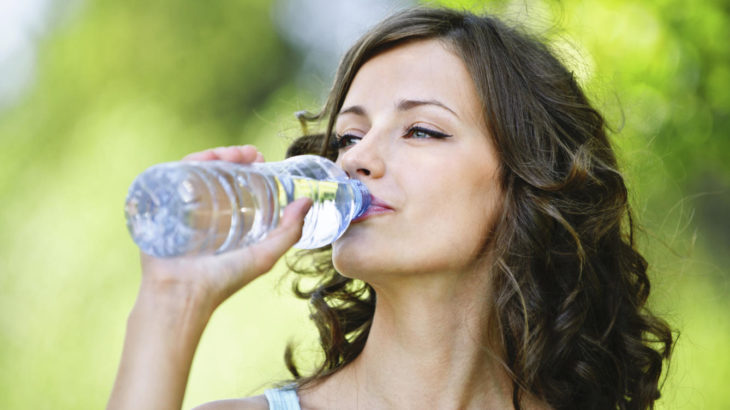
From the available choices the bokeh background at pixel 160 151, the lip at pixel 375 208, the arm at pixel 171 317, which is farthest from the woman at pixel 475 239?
the bokeh background at pixel 160 151

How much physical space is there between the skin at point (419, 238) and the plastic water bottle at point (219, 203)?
67mm

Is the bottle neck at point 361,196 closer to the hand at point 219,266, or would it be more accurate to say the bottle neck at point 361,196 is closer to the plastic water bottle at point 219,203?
the plastic water bottle at point 219,203

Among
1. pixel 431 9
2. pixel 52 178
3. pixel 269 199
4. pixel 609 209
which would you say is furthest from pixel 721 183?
pixel 52 178

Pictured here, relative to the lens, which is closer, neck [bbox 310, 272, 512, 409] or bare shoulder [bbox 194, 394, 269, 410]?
bare shoulder [bbox 194, 394, 269, 410]

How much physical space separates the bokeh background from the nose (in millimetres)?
2108

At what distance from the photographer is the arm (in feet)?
4.15

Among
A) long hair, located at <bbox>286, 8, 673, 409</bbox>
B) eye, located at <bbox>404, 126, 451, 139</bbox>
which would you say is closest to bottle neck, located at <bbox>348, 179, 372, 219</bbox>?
eye, located at <bbox>404, 126, 451, 139</bbox>

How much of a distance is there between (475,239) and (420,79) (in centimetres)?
40

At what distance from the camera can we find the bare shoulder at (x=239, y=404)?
1.81m

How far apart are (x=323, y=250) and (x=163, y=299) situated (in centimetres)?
129

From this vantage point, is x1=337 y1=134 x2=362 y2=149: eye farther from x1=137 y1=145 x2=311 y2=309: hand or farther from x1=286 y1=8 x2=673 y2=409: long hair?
x1=137 y1=145 x2=311 y2=309: hand

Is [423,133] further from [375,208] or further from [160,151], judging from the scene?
[160,151]

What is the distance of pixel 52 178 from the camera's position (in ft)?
17.7

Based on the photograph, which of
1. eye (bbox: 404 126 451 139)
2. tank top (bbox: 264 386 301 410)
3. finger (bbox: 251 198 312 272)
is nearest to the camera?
finger (bbox: 251 198 312 272)
